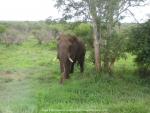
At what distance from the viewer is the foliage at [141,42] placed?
17.2 meters

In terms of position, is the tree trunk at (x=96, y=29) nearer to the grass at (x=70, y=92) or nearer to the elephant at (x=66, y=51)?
the grass at (x=70, y=92)

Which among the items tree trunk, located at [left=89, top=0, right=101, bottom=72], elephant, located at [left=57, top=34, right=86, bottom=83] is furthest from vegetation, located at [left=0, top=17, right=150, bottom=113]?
elephant, located at [left=57, top=34, right=86, bottom=83]

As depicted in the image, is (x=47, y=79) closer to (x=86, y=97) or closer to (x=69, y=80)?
(x=69, y=80)

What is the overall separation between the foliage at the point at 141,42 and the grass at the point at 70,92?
2.90ft

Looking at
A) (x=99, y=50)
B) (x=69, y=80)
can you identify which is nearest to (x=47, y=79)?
(x=69, y=80)

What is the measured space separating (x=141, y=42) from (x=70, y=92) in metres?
4.79

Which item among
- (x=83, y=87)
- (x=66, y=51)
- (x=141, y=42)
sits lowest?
(x=83, y=87)

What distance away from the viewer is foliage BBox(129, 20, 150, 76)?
17203 mm

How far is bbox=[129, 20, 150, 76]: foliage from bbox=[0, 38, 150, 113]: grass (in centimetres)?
88

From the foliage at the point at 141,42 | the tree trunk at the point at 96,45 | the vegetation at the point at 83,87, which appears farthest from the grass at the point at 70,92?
the foliage at the point at 141,42

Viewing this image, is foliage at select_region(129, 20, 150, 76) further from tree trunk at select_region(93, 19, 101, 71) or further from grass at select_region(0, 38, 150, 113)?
tree trunk at select_region(93, 19, 101, 71)

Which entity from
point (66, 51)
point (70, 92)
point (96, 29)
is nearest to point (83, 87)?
point (70, 92)

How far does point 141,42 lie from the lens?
17.5 meters

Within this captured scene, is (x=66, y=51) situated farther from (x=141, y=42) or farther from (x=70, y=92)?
(x=141, y=42)
